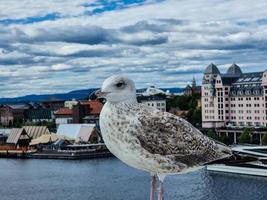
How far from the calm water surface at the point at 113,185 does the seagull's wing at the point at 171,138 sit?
313 inches

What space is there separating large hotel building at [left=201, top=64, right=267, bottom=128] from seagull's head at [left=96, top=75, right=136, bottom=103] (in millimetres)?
21071

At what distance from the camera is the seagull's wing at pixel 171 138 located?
1.10 meters

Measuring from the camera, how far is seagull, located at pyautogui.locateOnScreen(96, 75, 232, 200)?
3.52ft

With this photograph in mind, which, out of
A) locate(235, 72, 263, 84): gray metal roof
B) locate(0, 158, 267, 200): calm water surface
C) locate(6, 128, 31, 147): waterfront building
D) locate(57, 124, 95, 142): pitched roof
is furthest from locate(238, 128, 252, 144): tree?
locate(6, 128, 31, 147): waterfront building

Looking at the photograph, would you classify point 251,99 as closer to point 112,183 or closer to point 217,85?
point 217,85

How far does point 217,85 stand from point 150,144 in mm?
22801

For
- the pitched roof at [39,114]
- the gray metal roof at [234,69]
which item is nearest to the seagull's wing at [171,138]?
the gray metal roof at [234,69]

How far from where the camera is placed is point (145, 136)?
1.09 m

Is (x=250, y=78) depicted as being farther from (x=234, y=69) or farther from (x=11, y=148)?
(x=11, y=148)

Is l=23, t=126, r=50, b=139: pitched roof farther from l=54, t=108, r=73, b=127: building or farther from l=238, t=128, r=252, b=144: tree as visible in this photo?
l=238, t=128, r=252, b=144: tree

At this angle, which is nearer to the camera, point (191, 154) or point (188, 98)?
point (191, 154)

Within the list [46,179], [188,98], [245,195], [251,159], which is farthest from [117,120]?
[188,98]

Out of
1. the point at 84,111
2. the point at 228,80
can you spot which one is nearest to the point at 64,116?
the point at 84,111

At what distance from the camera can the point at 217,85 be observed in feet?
77.6
